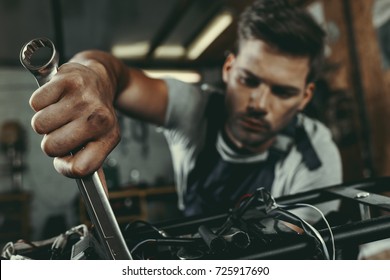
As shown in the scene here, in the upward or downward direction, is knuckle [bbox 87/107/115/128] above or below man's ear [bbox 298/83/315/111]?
above

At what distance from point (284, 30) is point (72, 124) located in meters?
0.69

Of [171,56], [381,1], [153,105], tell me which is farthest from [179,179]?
[381,1]

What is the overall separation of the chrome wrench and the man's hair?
2.20 feet

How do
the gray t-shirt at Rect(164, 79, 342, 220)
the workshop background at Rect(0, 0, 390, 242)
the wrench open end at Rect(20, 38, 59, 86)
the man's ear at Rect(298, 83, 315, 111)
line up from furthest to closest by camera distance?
the workshop background at Rect(0, 0, 390, 242)
the man's ear at Rect(298, 83, 315, 111)
the gray t-shirt at Rect(164, 79, 342, 220)
the wrench open end at Rect(20, 38, 59, 86)

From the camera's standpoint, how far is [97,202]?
32cm

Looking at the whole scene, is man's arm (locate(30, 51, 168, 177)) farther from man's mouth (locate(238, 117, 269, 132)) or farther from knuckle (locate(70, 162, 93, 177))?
man's mouth (locate(238, 117, 269, 132))

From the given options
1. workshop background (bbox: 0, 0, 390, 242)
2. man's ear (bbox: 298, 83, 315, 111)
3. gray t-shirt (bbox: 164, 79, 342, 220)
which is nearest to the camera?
gray t-shirt (bbox: 164, 79, 342, 220)

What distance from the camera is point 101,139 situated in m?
0.34

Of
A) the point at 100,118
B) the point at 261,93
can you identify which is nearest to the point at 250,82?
the point at 261,93

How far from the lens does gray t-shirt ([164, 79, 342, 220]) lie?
85cm

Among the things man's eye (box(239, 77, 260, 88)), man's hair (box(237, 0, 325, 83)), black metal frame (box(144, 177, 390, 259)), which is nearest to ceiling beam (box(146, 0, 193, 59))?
man's hair (box(237, 0, 325, 83))

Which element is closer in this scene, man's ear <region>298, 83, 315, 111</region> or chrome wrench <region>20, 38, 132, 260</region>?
chrome wrench <region>20, 38, 132, 260</region>

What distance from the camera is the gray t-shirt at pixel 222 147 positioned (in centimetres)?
85

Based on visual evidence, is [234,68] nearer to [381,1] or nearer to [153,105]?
[153,105]
